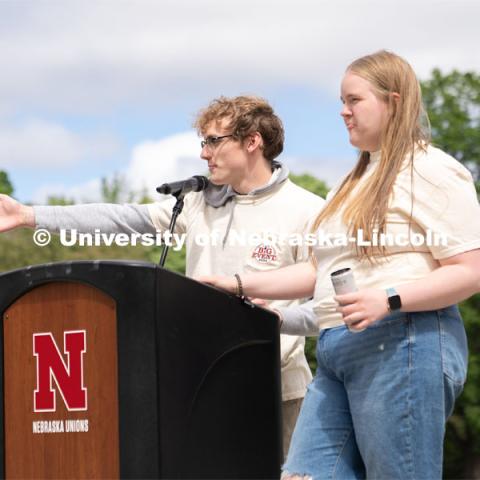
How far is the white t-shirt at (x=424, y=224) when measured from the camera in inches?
119

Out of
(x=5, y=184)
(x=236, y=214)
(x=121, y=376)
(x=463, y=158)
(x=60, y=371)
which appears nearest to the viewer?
(x=121, y=376)

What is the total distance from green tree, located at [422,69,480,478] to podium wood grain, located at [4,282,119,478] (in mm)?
7003

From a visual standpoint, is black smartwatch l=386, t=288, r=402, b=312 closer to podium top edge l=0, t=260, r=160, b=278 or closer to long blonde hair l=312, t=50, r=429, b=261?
long blonde hair l=312, t=50, r=429, b=261

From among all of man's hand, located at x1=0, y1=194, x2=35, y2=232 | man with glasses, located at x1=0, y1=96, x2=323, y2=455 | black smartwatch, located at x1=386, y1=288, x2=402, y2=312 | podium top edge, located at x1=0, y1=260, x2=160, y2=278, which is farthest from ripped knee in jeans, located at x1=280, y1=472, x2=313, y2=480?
man's hand, located at x1=0, y1=194, x2=35, y2=232

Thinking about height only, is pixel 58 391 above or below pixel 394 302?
below

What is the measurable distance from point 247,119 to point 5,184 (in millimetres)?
18800

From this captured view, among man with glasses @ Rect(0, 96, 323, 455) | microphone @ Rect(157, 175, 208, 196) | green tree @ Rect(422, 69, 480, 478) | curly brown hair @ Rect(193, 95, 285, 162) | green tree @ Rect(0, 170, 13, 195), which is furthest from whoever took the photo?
green tree @ Rect(0, 170, 13, 195)

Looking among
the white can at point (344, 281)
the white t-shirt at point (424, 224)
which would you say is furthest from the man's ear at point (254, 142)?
the white can at point (344, 281)

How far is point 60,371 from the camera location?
3.00 metres

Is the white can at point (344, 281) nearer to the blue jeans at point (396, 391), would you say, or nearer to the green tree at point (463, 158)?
the blue jeans at point (396, 391)

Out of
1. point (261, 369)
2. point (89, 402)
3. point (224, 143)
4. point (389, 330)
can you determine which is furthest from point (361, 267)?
point (224, 143)

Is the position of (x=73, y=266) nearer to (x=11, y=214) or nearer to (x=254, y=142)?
(x=11, y=214)

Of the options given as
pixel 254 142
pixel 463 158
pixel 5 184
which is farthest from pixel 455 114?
pixel 5 184

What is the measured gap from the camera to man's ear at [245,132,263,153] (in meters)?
4.26
